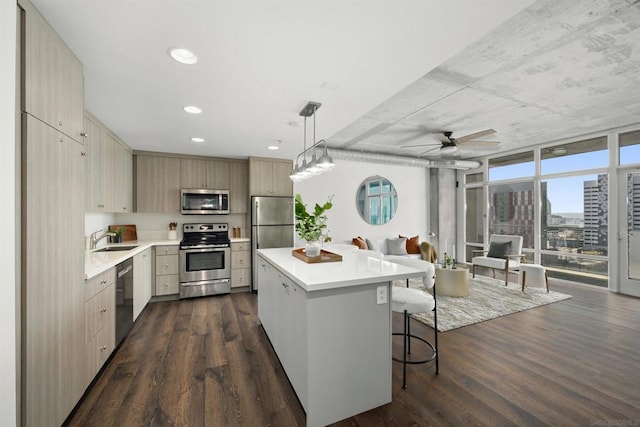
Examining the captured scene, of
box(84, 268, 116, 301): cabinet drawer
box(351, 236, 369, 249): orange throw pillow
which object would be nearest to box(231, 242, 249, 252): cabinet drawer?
box(84, 268, 116, 301): cabinet drawer

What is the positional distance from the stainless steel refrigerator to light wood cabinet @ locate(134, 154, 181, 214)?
1.40 metres

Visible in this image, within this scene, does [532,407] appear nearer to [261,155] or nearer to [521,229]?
[261,155]

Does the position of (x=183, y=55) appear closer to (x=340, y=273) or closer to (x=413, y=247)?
(x=340, y=273)

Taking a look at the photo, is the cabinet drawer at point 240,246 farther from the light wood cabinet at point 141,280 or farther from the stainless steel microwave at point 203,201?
the light wood cabinet at point 141,280

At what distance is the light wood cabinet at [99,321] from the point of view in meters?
2.04

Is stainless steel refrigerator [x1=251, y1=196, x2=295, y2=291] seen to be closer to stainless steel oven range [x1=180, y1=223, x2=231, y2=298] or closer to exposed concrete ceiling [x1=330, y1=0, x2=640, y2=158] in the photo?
stainless steel oven range [x1=180, y1=223, x2=231, y2=298]

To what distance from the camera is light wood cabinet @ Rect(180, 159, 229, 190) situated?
4.79m

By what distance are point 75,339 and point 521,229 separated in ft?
24.9

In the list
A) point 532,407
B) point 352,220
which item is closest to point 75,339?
point 532,407

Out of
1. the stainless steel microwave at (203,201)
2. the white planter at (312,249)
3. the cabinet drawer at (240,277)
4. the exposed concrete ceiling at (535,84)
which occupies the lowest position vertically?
the cabinet drawer at (240,277)

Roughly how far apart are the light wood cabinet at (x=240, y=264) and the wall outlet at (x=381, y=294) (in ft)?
11.3

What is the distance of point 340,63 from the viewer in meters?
1.93

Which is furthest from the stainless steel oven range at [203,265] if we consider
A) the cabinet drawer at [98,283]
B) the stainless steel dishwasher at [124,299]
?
the cabinet drawer at [98,283]

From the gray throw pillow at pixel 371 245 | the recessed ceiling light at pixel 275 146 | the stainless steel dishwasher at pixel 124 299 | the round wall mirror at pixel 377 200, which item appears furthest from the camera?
the round wall mirror at pixel 377 200
